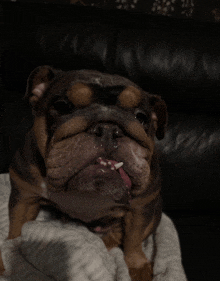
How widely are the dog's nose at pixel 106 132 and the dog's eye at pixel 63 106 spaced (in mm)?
139

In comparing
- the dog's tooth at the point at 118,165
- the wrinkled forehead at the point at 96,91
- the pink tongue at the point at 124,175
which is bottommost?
the pink tongue at the point at 124,175

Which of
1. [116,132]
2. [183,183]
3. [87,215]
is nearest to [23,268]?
[87,215]

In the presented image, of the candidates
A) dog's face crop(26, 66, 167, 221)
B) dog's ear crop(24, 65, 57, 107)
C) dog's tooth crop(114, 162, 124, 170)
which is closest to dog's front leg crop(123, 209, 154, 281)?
dog's face crop(26, 66, 167, 221)

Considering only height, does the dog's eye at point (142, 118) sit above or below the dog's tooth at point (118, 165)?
above

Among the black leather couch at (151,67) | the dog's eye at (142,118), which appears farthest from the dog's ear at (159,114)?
the black leather couch at (151,67)

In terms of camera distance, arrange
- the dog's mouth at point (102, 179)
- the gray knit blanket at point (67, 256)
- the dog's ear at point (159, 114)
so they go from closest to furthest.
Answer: the dog's mouth at point (102, 179)
the gray knit blanket at point (67, 256)
the dog's ear at point (159, 114)

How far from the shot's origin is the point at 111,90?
3.13ft

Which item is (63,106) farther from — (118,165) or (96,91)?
(118,165)

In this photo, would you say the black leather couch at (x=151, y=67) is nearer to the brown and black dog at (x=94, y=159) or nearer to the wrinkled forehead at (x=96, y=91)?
the brown and black dog at (x=94, y=159)

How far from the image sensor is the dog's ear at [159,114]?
1.11 m

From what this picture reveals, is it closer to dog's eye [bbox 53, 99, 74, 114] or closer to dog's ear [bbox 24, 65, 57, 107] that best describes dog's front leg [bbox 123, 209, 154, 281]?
dog's eye [bbox 53, 99, 74, 114]

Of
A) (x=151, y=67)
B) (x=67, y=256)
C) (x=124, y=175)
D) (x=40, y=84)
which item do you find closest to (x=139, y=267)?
(x=67, y=256)

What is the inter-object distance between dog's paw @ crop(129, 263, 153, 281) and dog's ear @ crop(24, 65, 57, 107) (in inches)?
31.0

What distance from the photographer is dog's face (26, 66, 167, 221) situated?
80cm
